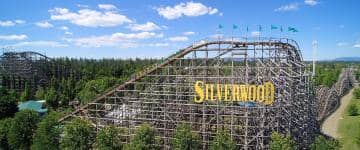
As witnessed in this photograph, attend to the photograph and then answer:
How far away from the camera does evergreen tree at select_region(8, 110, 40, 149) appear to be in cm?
3762

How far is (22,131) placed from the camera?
38.1 meters

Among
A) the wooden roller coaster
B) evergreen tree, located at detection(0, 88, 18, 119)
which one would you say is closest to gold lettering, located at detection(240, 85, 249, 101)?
the wooden roller coaster

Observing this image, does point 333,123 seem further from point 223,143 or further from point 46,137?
point 46,137

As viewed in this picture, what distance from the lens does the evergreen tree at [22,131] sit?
123ft

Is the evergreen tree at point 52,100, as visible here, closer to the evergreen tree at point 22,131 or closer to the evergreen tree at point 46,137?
the evergreen tree at point 22,131

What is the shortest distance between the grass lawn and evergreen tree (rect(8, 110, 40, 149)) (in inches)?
1178

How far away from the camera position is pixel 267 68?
3506 cm

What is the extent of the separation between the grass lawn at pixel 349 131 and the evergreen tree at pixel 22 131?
29.9 meters

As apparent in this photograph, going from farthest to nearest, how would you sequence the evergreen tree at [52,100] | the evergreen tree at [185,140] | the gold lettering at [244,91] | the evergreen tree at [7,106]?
the evergreen tree at [52,100]
the evergreen tree at [7,106]
the gold lettering at [244,91]
the evergreen tree at [185,140]

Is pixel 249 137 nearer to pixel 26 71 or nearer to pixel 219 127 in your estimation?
pixel 219 127

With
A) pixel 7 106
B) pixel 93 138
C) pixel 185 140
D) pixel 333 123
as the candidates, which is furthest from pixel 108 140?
pixel 333 123

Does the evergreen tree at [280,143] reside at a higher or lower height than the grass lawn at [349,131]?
higher

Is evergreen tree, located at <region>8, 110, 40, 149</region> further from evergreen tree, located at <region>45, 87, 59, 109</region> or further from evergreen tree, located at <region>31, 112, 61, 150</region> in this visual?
evergreen tree, located at <region>45, 87, 59, 109</region>

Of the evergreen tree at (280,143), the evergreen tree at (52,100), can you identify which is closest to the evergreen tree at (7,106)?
the evergreen tree at (52,100)
